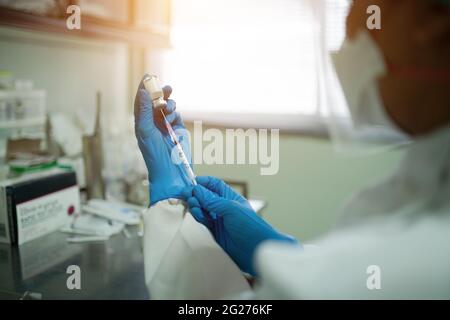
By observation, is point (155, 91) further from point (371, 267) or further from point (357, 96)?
point (371, 267)

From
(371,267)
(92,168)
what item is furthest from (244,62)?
(371,267)

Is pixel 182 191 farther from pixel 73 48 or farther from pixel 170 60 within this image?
pixel 170 60

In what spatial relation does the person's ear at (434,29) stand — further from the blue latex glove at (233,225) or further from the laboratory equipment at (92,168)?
the laboratory equipment at (92,168)

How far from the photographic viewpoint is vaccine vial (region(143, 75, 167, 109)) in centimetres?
97

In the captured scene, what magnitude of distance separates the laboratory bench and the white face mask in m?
0.67

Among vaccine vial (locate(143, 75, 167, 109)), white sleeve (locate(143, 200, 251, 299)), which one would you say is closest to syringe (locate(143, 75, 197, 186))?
vaccine vial (locate(143, 75, 167, 109))

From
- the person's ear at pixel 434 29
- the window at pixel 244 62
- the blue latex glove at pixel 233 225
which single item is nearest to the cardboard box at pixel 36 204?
the blue latex glove at pixel 233 225

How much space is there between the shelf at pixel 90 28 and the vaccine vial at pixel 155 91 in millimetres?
514

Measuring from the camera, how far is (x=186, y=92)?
2.08m

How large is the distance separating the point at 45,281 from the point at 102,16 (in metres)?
1.04

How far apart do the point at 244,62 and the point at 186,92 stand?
1.10ft

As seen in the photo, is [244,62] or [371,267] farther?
[244,62]

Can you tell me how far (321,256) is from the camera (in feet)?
1.92
